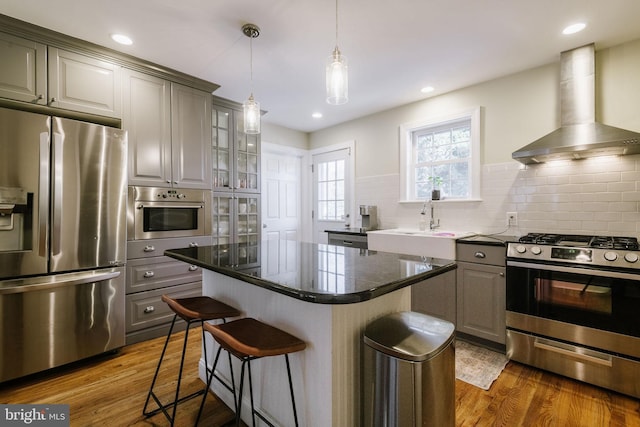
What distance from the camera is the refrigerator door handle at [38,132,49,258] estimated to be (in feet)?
6.87

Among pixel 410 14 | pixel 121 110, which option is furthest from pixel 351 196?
pixel 121 110

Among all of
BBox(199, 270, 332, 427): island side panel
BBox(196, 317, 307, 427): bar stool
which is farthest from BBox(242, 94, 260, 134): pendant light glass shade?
BBox(196, 317, 307, 427): bar stool

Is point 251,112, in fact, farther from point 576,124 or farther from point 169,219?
point 576,124

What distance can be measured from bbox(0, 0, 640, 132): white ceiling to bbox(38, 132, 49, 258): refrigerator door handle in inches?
34.7

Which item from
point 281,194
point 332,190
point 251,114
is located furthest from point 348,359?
point 281,194

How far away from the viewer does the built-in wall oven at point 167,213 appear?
8.59 feet

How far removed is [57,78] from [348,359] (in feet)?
9.43

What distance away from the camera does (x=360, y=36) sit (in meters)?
2.28

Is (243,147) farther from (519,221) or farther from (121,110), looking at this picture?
(519,221)

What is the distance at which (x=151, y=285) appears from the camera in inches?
107

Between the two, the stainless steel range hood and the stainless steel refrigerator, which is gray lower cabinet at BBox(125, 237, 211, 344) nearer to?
the stainless steel refrigerator

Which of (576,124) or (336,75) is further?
(576,124)

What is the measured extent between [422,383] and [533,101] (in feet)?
9.44

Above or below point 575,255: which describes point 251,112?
above
